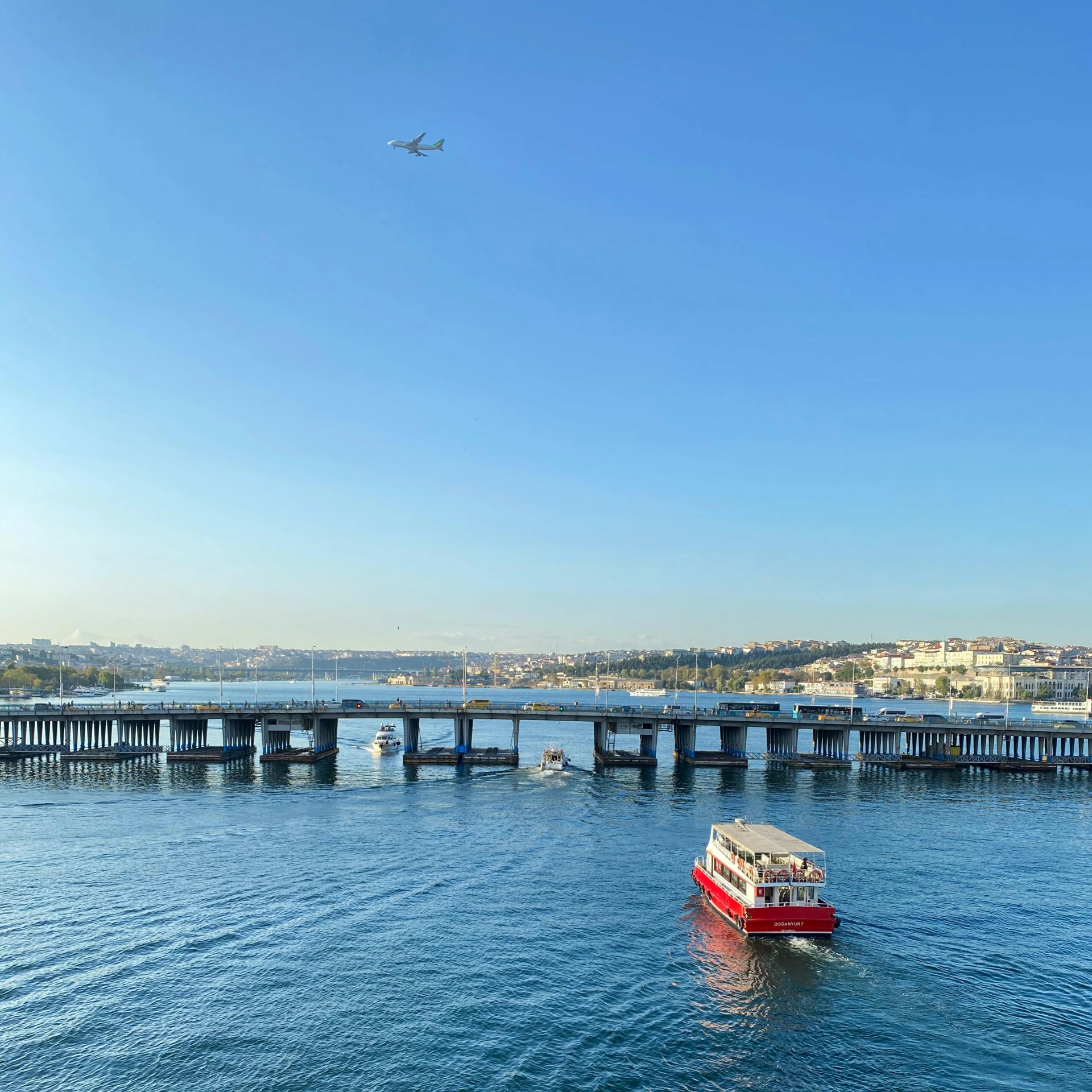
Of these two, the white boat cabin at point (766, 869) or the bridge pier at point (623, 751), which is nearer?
the white boat cabin at point (766, 869)

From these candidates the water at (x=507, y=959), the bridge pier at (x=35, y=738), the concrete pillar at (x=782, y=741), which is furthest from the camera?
the concrete pillar at (x=782, y=741)

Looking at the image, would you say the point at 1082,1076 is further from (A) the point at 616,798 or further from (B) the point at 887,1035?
(A) the point at 616,798

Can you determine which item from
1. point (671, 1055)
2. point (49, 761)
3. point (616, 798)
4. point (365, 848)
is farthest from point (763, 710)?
point (671, 1055)

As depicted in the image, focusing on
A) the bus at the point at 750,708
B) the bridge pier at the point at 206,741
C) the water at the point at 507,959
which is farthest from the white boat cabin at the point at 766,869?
the bridge pier at the point at 206,741

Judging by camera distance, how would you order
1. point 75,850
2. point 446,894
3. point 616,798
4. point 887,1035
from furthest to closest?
1. point 616,798
2. point 75,850
3. point 446,894
4. point 887,1035

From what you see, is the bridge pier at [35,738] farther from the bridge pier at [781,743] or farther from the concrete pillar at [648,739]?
the bridge pier at [781,743]

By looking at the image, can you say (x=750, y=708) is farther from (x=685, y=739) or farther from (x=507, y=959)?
(x=507, y=959)
